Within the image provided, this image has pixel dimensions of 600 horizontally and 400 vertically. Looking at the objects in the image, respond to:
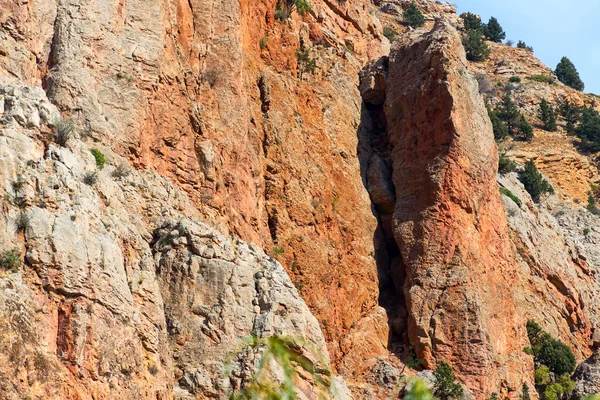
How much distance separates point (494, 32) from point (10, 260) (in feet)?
212

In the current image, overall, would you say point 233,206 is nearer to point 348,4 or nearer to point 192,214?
point 192,214

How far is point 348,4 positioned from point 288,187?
40.6 ft

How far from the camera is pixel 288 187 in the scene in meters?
29.6

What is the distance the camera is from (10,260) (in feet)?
52.5

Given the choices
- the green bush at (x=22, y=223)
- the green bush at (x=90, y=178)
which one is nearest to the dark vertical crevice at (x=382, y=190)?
the green bush at (x=90, y=178)

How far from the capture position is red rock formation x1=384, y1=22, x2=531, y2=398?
1172 inches

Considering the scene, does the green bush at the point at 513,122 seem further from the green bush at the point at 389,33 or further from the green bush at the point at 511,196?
the green bush at the point at 511,196

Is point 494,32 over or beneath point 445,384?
over

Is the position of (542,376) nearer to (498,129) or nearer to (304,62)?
(304,62)

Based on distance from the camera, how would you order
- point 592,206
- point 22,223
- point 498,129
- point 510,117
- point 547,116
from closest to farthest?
point 22,223 → point 592,206 → point 498,129 → point 510,117 → point 547,116

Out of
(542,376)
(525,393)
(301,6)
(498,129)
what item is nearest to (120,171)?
(301,6)

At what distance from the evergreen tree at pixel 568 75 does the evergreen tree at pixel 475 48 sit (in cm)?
909

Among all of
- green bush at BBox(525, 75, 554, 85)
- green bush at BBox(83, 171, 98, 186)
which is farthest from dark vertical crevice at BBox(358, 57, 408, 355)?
green bush at BBox(525, 75, 554, 85)

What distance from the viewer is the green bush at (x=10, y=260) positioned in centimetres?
1598
